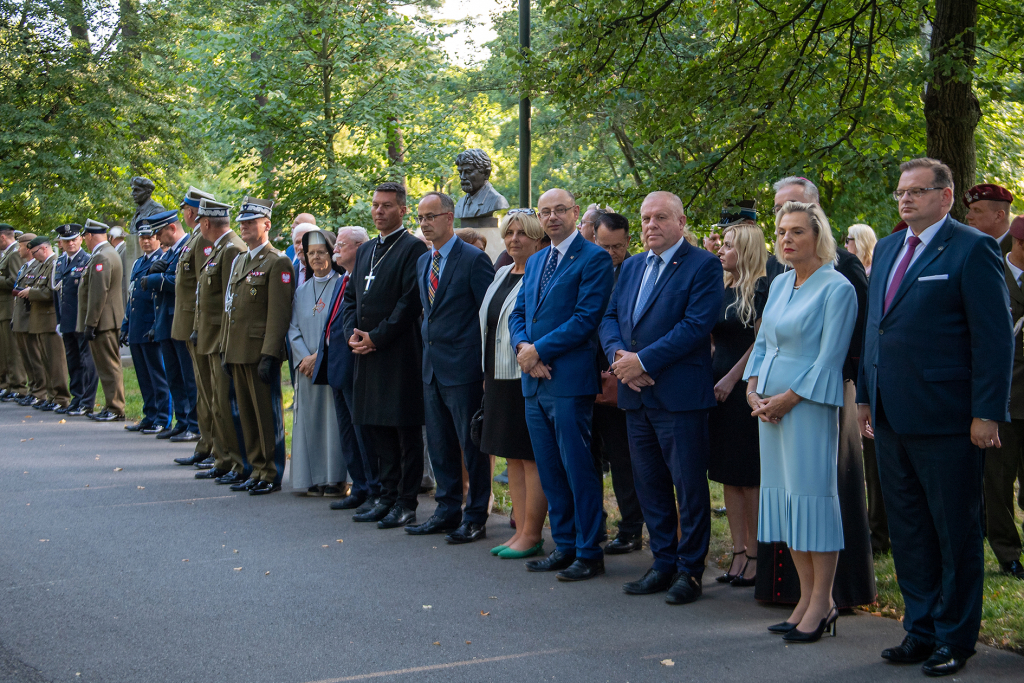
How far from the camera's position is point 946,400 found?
4211 millimetres

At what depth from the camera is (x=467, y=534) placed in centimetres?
672

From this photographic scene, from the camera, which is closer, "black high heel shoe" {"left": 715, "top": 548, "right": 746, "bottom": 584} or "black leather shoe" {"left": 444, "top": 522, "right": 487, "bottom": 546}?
"black high heel shoe" {"left": 715, "top": 548, "right": 746, "bottom": 584}

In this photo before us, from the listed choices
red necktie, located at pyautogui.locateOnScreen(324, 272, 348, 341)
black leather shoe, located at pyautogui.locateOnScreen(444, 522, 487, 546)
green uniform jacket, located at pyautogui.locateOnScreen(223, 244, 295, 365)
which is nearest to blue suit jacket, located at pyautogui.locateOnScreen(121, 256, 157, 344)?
green uniform jacket, located at pyautogui.locateOnScreen(223, 244, 295, 365)

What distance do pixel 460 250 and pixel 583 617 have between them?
2871 mm

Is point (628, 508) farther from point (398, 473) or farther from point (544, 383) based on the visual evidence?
point (398, 473)

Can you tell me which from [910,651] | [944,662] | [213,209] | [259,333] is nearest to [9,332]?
[213,209]

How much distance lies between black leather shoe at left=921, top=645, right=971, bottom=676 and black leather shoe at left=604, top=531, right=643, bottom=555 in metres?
2.45

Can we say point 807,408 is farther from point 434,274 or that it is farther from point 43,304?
point 43,304

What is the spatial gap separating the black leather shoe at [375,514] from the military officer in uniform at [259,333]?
141 centimetres

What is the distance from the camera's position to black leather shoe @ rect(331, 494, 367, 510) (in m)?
7.82

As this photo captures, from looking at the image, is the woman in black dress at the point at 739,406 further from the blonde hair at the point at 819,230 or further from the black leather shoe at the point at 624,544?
the black leather shoe at the point at 624,544

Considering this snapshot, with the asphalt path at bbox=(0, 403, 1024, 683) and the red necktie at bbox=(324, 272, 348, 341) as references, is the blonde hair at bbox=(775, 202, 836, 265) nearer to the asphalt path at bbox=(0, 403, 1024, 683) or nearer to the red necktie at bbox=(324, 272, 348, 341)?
the asphalt path at bbox=(0, 403, 1024, 683)

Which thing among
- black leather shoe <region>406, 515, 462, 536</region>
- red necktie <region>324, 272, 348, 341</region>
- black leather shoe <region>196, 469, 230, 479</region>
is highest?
red necktie <region>324, 272, 348, 341</region>

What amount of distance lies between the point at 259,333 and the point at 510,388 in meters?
3.09
